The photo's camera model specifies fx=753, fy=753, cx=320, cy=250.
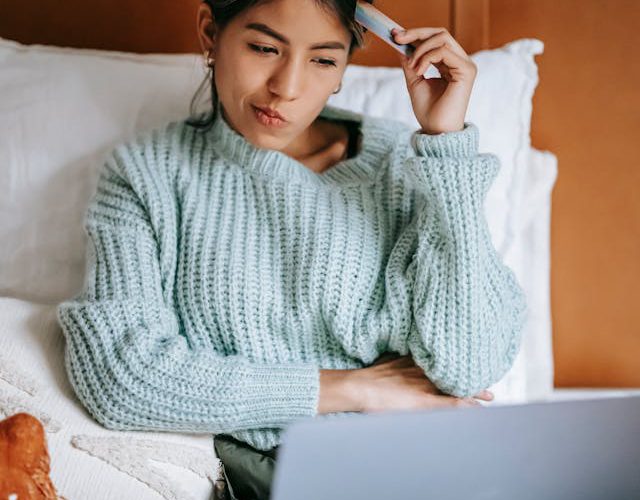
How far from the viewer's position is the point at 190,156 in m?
1.14

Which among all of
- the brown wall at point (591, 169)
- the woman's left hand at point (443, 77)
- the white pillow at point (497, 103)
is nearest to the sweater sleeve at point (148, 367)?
the woman's left hand at point (443, 77)

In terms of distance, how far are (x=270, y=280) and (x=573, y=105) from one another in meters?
0.71

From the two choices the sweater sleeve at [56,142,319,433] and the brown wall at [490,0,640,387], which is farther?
the brown wall at [490,0,640,387]

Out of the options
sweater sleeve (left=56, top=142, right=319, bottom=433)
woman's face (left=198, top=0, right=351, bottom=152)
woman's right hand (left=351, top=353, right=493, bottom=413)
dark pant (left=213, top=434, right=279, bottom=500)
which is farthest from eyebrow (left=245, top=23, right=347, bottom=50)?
dark pant (left=213, top=434, right=279, bottom=500)

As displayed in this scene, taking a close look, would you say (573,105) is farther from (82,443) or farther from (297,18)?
(82,443)

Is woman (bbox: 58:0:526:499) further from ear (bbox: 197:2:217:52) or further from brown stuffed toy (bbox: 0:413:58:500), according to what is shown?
brown stuffed toy (bbox: 0:413:58:500)

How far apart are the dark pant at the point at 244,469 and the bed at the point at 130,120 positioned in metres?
0.41

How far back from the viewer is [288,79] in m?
0.99

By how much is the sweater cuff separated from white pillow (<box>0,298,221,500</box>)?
49 cm

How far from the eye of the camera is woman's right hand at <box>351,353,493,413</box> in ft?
3.38

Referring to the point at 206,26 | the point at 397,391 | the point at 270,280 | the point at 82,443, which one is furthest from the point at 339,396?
the point at 206,26

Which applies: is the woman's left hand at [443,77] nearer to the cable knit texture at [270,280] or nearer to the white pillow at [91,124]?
the cable knit texture at [270,280]

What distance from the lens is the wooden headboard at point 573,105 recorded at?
4.53 ft

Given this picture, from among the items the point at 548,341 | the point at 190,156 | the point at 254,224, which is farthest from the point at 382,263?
the point at 548,341
